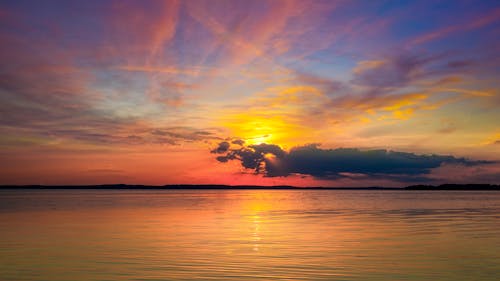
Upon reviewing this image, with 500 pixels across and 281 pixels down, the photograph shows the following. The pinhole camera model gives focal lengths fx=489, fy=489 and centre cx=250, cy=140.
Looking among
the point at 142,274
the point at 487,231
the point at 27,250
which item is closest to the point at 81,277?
the point at 142,274

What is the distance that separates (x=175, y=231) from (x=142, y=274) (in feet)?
65.4

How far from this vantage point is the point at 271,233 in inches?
1598

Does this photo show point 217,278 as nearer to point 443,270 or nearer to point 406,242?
point 443,270

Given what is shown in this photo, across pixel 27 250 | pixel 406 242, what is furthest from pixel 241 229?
pixel 27 250

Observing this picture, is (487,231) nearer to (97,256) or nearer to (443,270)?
(443,270)

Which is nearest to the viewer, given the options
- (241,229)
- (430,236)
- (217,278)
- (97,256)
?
(217,278)

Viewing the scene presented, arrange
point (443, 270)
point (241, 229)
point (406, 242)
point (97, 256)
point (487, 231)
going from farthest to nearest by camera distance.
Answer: point (241, 229) < point (487, 231) < point (406, 242) < point (97, 256) < point (443, 270)

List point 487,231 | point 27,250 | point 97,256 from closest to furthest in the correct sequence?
1. point 97,256
2. point 27,250
3. point 487,231

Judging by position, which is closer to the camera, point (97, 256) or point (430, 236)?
point (97, 256)

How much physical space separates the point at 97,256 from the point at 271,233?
16.2 meters

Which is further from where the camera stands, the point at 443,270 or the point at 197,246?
the point at 197,246

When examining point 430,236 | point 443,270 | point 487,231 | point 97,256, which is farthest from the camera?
point 487,231

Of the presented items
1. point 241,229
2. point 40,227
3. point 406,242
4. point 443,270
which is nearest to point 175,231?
point 241,229

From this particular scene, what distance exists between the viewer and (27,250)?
30875 mm
